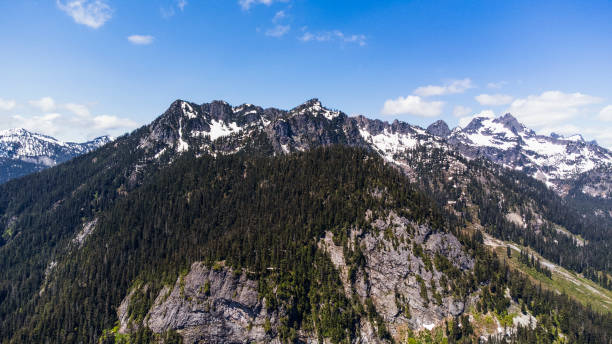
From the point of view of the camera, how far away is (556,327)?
110250 millimetres

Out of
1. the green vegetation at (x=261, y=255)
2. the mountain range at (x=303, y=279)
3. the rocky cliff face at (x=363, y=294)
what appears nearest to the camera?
the rocky cliff face at (x=363, y=294)

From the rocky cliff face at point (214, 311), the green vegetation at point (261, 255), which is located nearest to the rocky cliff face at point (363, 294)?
the rocky cliff face at point (214, 311)

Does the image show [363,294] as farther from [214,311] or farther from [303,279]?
[214,311]

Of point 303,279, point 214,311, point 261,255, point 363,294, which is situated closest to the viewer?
point 214,311

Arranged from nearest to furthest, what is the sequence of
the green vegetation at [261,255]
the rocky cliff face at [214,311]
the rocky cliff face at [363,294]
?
1. the rocky cliff face at [214,311]
2. the rocky cliff face at [363,294]
3. the green vegetation at [261,255]

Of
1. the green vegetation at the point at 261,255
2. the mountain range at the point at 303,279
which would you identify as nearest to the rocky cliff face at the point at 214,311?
the mountain range at the point at 303,279

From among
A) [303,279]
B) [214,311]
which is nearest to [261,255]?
[303,279]

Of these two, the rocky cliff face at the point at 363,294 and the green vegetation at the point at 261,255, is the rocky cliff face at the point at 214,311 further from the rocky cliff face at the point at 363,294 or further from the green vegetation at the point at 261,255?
the green vegetation at the point at 261,255

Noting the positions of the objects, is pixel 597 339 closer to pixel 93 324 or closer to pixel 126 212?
pixel 93 324

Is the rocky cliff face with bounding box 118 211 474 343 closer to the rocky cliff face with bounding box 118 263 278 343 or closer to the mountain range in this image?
the rocky cliff face with bounding box 118 263 278 343

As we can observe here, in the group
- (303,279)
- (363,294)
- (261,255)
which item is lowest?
(363,294)

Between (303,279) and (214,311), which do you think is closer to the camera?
(214,311)

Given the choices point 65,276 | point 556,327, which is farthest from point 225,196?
point 556,327

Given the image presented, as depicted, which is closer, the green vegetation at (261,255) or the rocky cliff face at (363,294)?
the rocky cliff face at (363,294)
